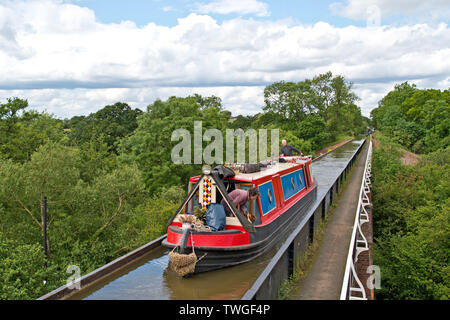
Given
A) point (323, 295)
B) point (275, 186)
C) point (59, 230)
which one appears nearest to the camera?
point (323, 295)

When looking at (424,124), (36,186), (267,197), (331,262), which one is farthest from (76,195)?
(424,124)

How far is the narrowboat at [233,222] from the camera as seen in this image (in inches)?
346

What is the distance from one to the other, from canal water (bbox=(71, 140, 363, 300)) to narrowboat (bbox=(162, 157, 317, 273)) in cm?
29

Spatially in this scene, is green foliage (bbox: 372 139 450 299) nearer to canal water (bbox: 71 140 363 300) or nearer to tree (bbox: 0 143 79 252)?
canal water (bbox: 71 140 363 300)

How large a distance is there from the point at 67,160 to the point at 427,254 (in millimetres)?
18171

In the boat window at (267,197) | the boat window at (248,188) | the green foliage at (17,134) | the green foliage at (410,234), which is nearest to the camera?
the boat window at (248,188)

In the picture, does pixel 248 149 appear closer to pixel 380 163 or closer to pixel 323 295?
pixel 380 163

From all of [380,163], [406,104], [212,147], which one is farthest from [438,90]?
[212,147]

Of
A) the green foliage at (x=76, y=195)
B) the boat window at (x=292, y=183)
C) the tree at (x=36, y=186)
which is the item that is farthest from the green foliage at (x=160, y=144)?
the boat window at (x=292, y=183)

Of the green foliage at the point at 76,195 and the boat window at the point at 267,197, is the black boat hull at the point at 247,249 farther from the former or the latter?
the green foliage at the point at 76,195

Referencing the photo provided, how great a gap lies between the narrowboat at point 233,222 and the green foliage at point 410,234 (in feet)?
21.9

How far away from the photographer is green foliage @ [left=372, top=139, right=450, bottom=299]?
50.1ft

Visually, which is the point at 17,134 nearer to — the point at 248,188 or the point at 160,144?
the point at 160,144

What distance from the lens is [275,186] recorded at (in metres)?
12.1
